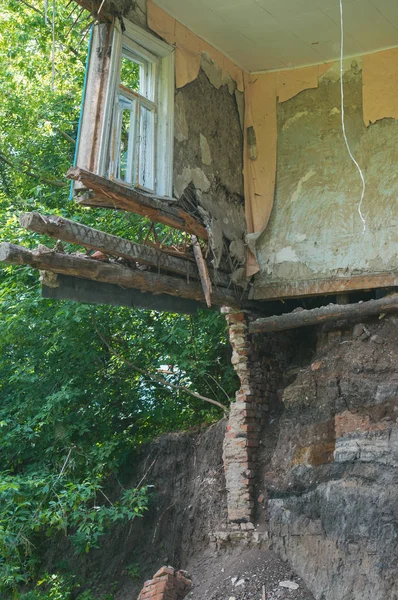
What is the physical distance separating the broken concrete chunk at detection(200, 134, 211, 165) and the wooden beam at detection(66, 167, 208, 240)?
34.1 inches

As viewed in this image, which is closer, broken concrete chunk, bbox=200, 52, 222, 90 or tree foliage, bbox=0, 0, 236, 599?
broken concrete chunk, bbox=200, 52, 222, 90

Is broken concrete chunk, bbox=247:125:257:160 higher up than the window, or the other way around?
broken concrete chunk, bbox=247:125:257:160

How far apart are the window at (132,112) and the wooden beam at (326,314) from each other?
2152mm

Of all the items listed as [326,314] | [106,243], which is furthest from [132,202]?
[326,314]

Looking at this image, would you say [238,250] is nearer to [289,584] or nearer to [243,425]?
[243,425]

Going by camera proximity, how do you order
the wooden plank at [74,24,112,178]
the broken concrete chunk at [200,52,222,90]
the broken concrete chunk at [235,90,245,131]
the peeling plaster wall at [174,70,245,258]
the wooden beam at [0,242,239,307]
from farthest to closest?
the broken concrete chunk at [235,90,245,131] < the broken concrete chunk at [200,52,222,90] < the peeling plaster wall at [174,70,245,258] < the wooden plank at [74,24,112,178] < the wooden beam at [0,242,239,307]

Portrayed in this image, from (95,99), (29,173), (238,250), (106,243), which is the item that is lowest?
(106,243)

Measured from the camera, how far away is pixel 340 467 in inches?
321

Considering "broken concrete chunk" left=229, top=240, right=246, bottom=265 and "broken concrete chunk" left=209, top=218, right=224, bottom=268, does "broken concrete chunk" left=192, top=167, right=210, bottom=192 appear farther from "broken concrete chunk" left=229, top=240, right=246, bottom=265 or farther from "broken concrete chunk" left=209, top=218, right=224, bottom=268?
A: "broken concrete chunk" left=229, top=240, right=246, bottom=265

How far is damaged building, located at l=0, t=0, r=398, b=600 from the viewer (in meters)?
7.62

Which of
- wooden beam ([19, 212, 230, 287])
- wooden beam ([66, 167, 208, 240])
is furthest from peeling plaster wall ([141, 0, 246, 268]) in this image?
wooden beam ([19, 212, 230, 287])

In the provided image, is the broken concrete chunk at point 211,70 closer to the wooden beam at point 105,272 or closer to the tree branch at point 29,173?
the wooden beam at point 105,272

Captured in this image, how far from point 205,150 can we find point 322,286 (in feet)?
7.05

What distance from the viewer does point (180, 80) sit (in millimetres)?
8477
